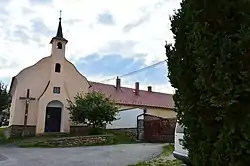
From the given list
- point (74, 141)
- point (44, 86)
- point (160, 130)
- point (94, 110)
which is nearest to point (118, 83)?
→ point (44, 86)

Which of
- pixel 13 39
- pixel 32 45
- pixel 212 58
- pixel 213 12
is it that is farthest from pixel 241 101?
pixel 32 45

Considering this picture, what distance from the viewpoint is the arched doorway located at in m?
25.5

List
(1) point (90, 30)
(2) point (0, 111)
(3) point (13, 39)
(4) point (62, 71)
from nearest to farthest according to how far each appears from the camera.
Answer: (1) point (90, 30), (3) point (13, 39), (2) point (0, 111), (4) point (62, 71)

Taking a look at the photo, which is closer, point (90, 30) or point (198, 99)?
point (198, 99)

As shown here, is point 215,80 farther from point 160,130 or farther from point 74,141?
point 160,130

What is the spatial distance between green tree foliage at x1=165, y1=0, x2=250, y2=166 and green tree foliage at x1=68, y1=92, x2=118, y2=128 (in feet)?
60.2

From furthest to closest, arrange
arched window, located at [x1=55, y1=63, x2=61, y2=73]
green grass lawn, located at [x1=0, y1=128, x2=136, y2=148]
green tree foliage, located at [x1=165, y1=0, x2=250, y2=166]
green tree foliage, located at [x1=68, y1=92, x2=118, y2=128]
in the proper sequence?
arched window, located at [x1=55, y1=63, x2=61, y2=73] < green tree foliage, located at [x1=68, y1=92, x2=118, y2=128] < green grass lawn, located at [x1=0, y1=128, x2=136, y2=148] < green tree foliage, located at [x1=165, y1=0, x2=250, y2=166]

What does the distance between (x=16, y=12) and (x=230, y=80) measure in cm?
1135

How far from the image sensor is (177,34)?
14.2ft

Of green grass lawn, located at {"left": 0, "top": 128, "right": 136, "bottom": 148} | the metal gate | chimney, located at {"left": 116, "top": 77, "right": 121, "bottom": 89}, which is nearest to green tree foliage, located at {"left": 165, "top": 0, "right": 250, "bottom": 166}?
green grass lawn, located at {"left": 0, "top": 128, "right": 136, "bottom": 148}

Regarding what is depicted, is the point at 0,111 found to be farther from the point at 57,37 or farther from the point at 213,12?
the point at 213,12

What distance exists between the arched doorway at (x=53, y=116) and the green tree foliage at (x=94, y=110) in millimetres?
2707

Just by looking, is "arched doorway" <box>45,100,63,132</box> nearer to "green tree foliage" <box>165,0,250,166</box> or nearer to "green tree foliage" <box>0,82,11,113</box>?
"green tree foliage" <box>0,82,11,113</box>

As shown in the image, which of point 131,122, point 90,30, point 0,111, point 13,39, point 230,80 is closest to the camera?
point 230,80
